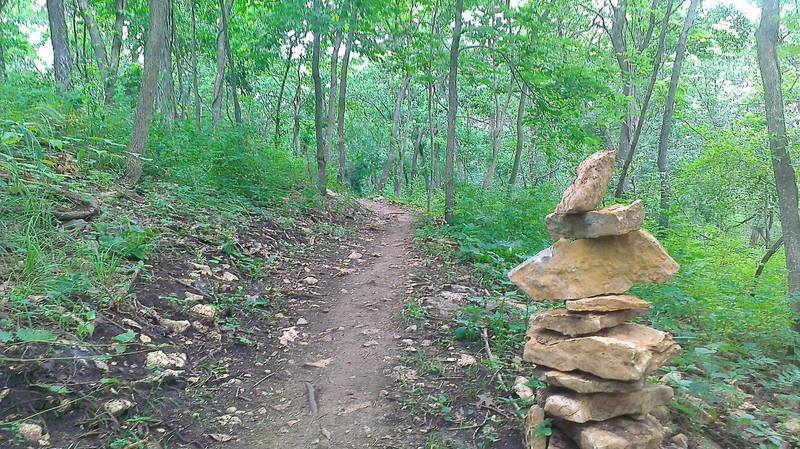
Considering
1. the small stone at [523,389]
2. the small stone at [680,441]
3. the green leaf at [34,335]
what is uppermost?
→ the green leaf at [34,335]

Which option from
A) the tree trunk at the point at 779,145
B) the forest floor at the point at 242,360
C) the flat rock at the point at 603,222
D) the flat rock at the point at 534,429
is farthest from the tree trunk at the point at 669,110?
the flat rock at the point at 534,429

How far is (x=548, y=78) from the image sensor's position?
11367 mm

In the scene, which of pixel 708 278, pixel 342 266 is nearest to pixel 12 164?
pixel 342 266

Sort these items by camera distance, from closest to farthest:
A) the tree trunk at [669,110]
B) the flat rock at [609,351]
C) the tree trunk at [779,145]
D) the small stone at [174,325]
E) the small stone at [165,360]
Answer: the flat rock at [609,351] → the small stone at [165,360] → the small stone at [174,325] → the tree trunk at [779,145] → the tree trunk at [669,110]

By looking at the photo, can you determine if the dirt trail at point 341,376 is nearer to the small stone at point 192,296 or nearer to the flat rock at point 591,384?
the small stone at point 192,296

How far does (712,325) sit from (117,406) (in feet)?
18.6

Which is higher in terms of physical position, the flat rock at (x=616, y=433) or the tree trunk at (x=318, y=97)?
the tree trunk at (x=318, y=97)

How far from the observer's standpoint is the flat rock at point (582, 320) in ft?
11.2

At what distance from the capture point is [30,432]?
3010mm

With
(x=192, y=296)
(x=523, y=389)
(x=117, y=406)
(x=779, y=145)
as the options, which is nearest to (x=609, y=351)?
(x=523, y=389)

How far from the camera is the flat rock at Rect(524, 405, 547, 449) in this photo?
3.33 m

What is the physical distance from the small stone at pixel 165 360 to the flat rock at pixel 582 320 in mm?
2943

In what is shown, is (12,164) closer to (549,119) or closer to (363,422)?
(363,422)

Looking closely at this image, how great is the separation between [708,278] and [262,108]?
2463cm
